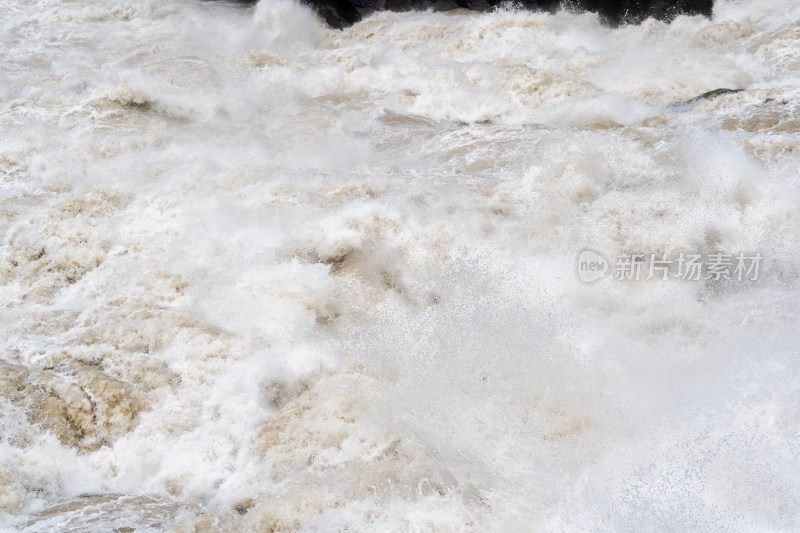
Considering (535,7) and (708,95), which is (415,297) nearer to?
(708,95)

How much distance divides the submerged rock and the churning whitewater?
1.75m

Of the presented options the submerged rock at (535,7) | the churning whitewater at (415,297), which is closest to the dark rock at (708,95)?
the churning whitewater at (415,297)

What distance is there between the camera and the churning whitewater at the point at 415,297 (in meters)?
3.65

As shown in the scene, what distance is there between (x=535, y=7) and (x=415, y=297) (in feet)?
27.8

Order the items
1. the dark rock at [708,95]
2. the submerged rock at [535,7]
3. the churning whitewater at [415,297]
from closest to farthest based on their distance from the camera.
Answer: the churning whitewater at [415,297] → the dark rock at [708,95] → the submerged rock at [535,7]

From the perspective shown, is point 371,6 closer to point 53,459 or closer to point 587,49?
point 587,49

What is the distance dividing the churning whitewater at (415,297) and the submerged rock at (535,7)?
1.75 meters

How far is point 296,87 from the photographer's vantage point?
32.2 ft

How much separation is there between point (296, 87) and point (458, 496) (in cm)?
769

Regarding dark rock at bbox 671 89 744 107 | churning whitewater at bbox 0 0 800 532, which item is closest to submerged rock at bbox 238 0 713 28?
churning whitewater at bbox 0 0 800 532

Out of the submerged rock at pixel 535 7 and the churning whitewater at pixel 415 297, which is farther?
the submerged rock at pixel 535 7

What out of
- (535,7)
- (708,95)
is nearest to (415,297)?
(708,95)

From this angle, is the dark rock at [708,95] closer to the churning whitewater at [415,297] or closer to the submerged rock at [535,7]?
the churning whitewater at [415,297]

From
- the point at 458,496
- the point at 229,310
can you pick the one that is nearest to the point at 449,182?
the point at 229,310
